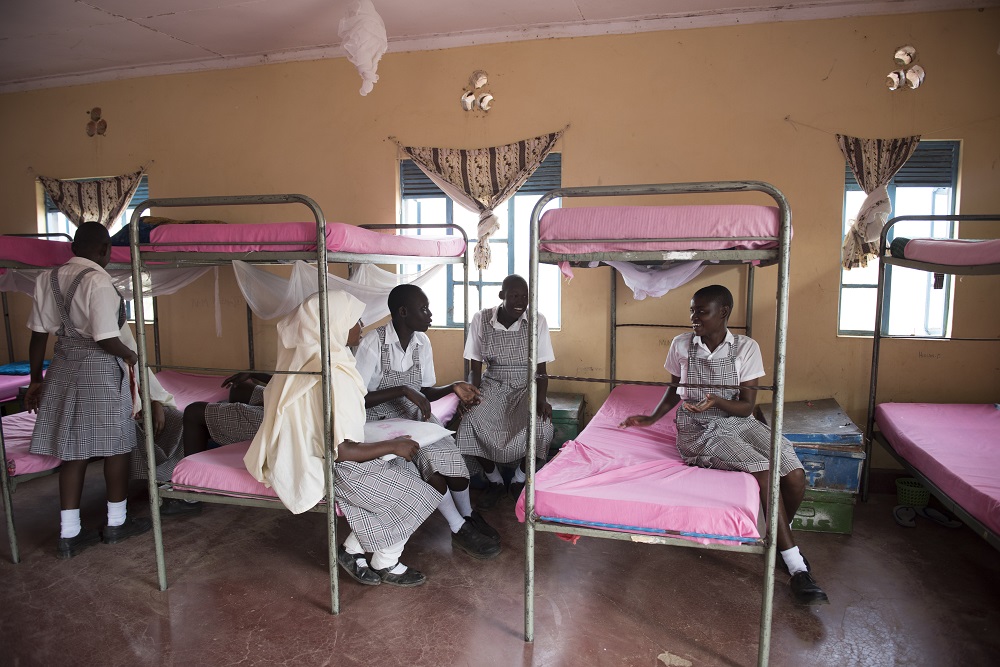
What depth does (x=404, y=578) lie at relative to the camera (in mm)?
3279

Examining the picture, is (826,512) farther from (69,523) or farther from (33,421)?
(33,421)

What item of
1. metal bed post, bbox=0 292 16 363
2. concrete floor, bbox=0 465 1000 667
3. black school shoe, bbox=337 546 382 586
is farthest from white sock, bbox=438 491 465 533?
metal bed post, bbox=0 292 16 363

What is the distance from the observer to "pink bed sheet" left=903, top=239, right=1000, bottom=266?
10.1 feet

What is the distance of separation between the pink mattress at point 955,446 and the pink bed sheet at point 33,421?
476 cm

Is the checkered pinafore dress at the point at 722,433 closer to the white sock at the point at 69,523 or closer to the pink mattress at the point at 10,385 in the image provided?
the white sock at the point at 69,523

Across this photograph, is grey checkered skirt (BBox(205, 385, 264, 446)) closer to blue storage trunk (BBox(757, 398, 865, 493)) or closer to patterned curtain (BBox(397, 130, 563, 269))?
patterned curtain (BBox(397, 130, 563, 269))

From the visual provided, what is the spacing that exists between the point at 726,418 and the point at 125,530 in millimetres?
3510

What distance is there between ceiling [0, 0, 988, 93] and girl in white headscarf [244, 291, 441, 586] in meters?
2.51

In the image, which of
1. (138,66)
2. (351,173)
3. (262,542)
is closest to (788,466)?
(262,542)

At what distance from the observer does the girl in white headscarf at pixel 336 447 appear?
9.77 feet

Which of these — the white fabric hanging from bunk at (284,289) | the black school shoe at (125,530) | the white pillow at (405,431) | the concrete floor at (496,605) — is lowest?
the concrete floor at (496,605)

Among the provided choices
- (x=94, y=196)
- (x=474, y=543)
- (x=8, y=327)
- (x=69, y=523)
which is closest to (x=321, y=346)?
(x=474, y=543)

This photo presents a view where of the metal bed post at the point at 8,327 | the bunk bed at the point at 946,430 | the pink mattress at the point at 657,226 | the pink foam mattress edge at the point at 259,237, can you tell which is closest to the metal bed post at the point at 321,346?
the pink foam mattress edge at the point at 259,237

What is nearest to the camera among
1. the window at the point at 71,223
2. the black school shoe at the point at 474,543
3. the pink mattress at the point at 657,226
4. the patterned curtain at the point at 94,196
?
the pink mattress at the point at 657,226
